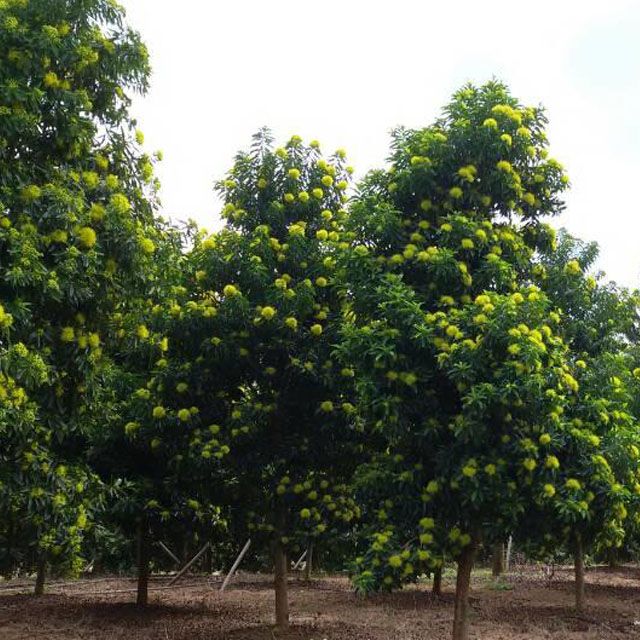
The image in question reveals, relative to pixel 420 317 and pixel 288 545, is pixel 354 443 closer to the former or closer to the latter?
pixel 288 545

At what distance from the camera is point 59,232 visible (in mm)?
5453

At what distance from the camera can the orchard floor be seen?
29.0 feet

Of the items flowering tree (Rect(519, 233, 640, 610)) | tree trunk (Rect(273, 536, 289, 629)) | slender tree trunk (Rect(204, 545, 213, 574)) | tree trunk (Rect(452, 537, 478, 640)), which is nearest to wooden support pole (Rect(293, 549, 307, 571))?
Result: slender tree trunk (Rect(204, 545, 213, 574))

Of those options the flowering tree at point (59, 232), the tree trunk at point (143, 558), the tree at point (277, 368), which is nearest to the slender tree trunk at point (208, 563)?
the tree trunk at point (143, 558)

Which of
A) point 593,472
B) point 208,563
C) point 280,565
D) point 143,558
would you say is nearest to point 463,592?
point 593,472

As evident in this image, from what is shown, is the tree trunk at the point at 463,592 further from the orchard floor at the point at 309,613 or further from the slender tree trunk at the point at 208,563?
the slender tree trunk at the point at 208,563

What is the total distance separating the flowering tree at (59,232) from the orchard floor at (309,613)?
351 cm

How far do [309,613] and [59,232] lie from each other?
7408 mm

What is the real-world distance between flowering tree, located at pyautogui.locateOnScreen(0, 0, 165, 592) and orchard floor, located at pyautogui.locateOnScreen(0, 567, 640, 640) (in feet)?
11.5

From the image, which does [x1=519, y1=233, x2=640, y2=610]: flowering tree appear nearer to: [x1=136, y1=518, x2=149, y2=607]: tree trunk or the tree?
the tree

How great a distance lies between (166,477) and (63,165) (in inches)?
178

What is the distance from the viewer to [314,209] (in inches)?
345

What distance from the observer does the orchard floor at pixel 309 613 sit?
885 centimetres

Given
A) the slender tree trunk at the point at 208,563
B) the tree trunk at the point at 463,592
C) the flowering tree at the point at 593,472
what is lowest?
the slender tree trunk at the point at 208,563
